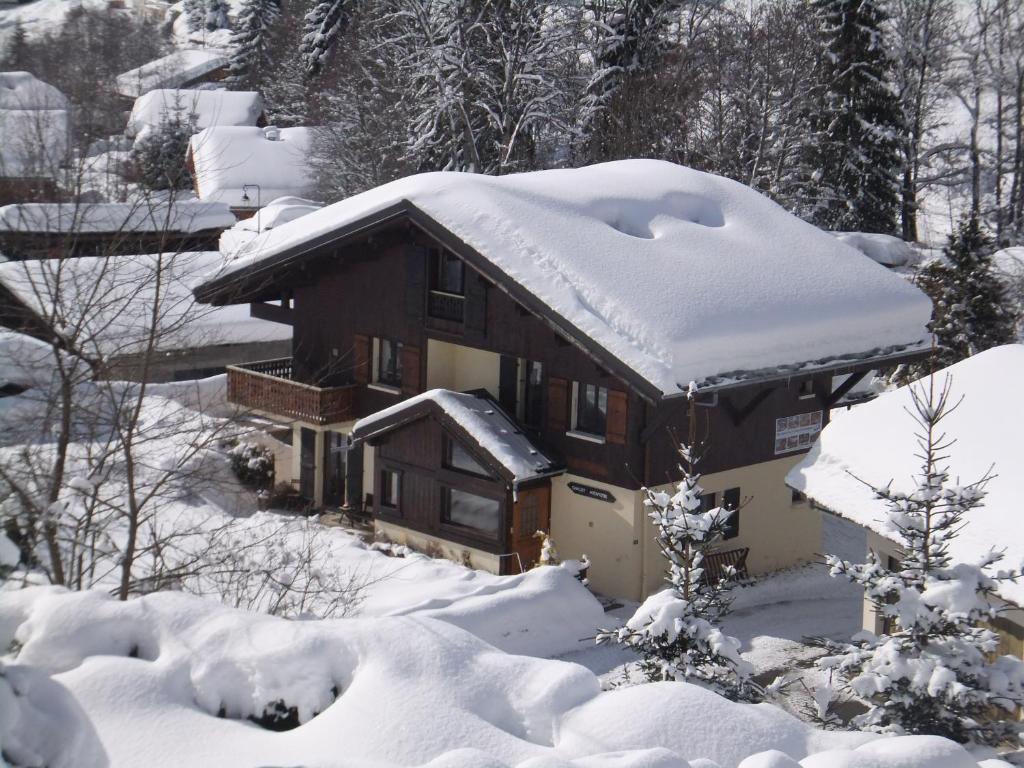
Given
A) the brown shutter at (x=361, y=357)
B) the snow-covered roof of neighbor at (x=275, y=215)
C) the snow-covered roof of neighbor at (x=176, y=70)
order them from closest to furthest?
the brown shutter at (x=361, y=357)
the snow-covered roof of neighbor at (x=275, y=215)
the snow-covered roof of neighbor at (x=176, y=70)

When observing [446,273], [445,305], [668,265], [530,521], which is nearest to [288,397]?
[445,305]

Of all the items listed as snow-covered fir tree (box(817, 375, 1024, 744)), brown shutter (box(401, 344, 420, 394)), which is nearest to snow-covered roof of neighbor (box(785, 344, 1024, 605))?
snow-covered fir tree (box(817, 375, 1024, 744))

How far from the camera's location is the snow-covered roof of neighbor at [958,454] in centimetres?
1328

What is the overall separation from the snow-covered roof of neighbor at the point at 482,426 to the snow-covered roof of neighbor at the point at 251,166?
1667 inches

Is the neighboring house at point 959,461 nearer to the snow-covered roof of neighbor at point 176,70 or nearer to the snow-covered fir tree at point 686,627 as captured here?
the snow-covered fir tree at point 686,627

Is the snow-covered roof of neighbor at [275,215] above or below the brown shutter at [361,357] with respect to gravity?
above

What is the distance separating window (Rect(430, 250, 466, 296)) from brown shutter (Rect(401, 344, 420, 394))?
4.93 ft

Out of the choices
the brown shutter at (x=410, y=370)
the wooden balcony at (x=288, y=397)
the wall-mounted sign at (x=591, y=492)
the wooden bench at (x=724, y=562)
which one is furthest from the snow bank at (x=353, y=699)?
the wooden balcony at (x=288, y=397)

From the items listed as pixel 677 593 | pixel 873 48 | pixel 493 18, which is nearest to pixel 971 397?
pixel 677 593

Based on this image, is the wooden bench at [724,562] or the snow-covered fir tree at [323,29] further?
the snow-covered fir tree at [323,29]

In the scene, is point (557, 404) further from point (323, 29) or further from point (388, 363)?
point (323, 29)

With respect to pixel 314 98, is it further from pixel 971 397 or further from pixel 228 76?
pixel 971 397

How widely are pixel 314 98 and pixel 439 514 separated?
55722 millimetres

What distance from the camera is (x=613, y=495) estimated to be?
22.8m
